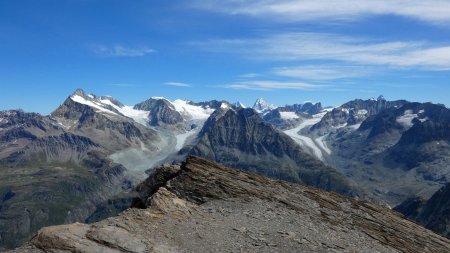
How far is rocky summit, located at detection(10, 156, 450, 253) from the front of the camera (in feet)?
106

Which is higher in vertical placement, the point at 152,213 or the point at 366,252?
the point at 152,213

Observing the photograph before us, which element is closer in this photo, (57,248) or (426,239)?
(57,248)

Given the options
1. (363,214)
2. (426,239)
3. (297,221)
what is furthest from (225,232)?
(426,239)

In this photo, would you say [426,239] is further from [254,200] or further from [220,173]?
[220,173]

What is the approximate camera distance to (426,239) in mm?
44188

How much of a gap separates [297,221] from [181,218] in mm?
9459

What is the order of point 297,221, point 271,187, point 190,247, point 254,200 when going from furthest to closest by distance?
point 271,187
point 254,200
point 297,221
point 190,247

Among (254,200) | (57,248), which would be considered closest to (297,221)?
(254,200)

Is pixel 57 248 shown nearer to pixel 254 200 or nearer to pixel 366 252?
pixel 254 200

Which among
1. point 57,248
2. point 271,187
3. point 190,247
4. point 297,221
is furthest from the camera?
point 271,187

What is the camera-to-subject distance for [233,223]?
37.9 meters

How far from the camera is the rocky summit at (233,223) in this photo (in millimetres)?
32438

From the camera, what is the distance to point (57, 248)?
30172 mm

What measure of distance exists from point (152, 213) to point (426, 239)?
970 inches
